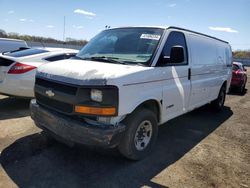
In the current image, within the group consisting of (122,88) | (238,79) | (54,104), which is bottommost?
(238,79)

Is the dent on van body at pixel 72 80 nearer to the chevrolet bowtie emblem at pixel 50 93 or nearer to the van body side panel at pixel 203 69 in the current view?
the chevrolet bowtie emblem at pixel 50 93

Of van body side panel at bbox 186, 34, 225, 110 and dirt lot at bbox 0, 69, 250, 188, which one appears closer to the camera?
dirt lot at bbox 0, 69, 250, 188

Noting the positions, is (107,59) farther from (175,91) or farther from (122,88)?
(175,91)

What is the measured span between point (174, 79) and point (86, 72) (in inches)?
71.3

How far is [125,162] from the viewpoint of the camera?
403 cm

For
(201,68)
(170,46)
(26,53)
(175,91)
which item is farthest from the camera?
(26,53)

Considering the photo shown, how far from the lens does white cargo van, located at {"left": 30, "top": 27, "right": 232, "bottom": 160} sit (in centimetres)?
340

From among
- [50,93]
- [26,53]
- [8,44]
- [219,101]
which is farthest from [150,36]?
[8,44]

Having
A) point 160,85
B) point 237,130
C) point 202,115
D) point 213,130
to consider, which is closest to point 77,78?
point 160,85

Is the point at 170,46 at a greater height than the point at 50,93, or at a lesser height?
greater

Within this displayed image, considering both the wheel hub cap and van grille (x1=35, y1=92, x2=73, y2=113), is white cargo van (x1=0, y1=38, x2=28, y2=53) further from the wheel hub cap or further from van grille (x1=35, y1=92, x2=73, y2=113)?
the wheel hub cap

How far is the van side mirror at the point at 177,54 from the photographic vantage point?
4480 millimetres

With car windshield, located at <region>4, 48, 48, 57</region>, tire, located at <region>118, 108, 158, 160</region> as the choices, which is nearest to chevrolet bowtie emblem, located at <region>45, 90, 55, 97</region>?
tire, located at <region>118, 108, 158, 160</region>

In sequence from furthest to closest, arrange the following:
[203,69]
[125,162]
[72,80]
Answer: [203,69], [125,162], [72,80]
